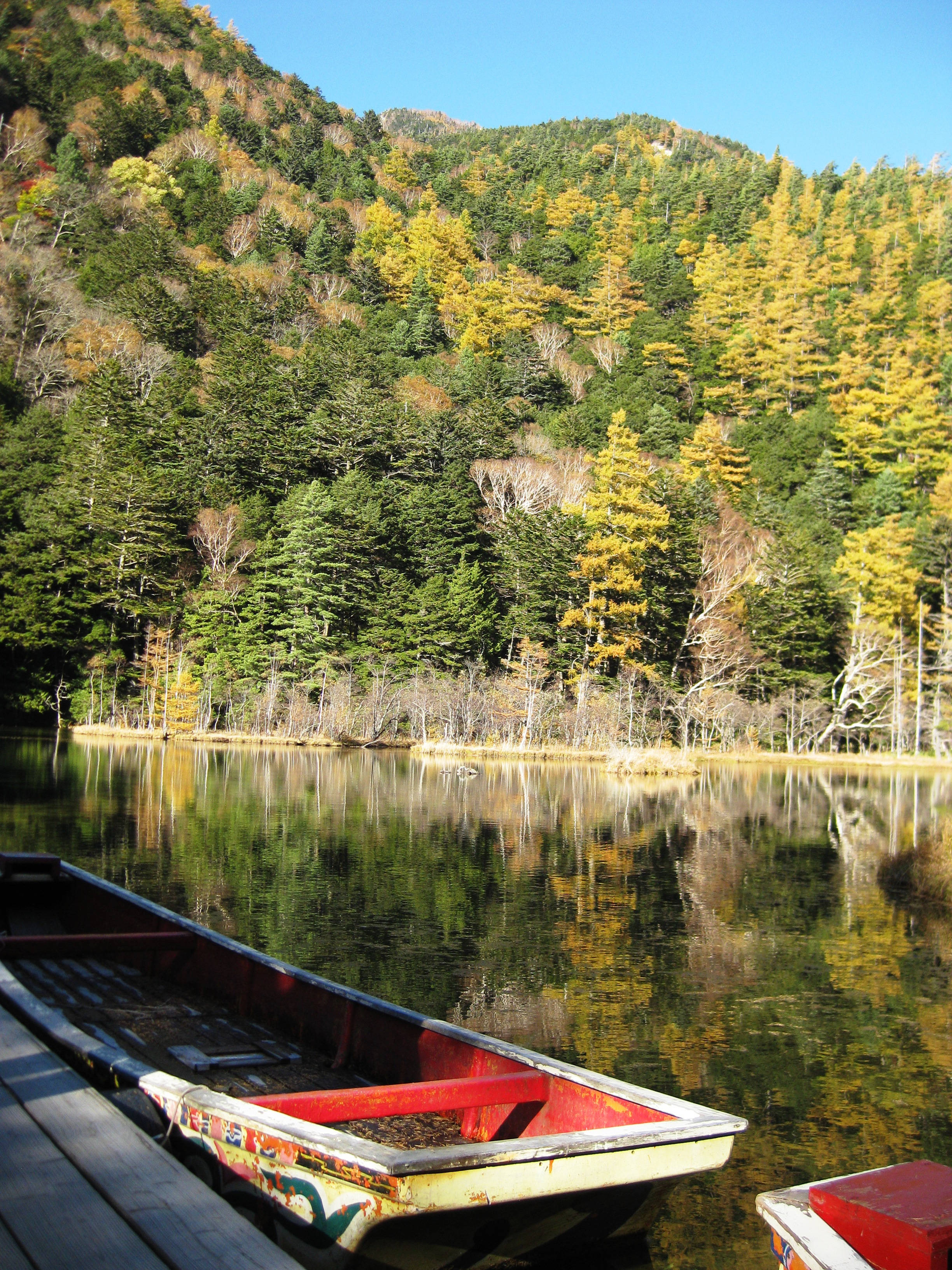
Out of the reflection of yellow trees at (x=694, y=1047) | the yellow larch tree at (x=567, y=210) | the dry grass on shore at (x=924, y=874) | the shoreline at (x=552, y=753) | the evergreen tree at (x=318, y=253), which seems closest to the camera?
the reflection of yellow trees at (x=694, y=1047)

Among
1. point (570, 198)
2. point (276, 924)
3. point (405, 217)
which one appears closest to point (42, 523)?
point (276, 924)

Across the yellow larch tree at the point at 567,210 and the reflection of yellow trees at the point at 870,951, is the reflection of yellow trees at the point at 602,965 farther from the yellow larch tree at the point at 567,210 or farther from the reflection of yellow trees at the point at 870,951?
the yellow larch tree at the point at 567,210

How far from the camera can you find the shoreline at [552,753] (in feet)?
95.5

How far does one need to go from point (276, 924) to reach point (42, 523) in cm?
3207

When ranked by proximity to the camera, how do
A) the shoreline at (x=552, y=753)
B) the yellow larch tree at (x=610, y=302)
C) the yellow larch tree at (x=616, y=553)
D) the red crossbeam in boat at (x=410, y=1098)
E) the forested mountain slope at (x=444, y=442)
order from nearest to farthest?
the red crossbeam in boat at (x=410, y=1098) < the shoreline at (x=552, y=753) < the yellow larch tree at (x=616, y=553) < the forested mountain slope at (x=444, y=442) < the yellow larch tree at (x=610, y=302)

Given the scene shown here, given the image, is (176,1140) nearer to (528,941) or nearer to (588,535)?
(528,941)

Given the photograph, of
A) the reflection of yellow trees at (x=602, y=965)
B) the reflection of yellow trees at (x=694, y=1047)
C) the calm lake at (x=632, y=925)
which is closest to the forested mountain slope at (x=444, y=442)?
the calm lake at (x=632, y=925)

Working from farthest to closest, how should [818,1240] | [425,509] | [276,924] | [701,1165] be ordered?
[425,509], [276,924], [701,1165], [818,1240]

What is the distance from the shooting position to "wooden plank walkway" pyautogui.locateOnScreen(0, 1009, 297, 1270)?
2371mm

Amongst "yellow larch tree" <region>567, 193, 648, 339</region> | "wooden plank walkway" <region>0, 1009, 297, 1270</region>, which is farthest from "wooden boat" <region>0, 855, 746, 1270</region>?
"yellow larch tree" <region>567, 193, 648, 339</region>

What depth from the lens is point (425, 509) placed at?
42844 millimetres

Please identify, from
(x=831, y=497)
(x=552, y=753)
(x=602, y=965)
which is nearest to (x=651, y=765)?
(x=552, y=753)

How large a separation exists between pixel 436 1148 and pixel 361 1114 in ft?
0.96

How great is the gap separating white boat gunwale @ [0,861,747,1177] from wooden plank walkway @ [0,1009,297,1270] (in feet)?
0.92
